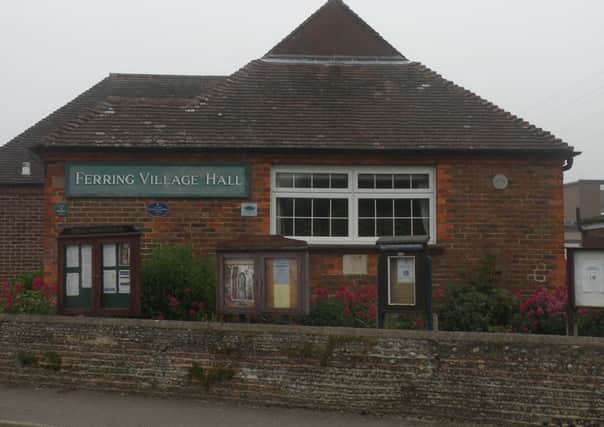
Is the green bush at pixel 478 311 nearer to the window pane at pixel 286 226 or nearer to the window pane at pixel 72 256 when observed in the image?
the window pane at pixel 286 226

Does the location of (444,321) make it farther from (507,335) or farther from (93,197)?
(93,197)

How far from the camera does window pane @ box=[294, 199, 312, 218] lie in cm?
1195

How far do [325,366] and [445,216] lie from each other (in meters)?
5.39

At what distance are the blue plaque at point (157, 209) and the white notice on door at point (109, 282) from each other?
3418 mm

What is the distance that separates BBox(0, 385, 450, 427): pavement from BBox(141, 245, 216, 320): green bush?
4.48 ft

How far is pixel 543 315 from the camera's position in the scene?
30.1 feet

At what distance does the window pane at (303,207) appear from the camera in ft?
39.2

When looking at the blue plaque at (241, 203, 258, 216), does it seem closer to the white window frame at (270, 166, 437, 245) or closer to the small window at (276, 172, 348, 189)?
the white window frame at (270, 166, 437, 245)

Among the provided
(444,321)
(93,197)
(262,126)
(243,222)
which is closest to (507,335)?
(444,321)

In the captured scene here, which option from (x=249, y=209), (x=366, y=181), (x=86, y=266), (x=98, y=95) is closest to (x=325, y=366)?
(x=86, y=266)

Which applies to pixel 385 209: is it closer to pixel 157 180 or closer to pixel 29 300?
pixel 157 180

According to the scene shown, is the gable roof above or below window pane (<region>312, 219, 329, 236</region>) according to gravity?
above

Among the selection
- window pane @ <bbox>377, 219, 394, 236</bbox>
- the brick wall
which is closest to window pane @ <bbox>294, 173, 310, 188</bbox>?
window pane @ <bbox>377, 219, 394, 236</bbox>

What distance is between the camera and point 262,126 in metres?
12.2
